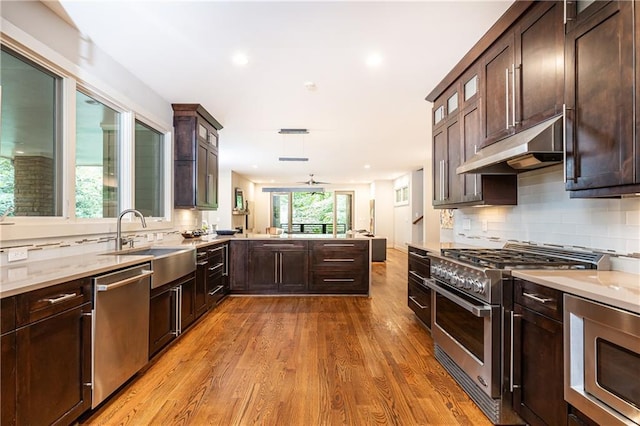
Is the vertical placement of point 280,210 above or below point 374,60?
below

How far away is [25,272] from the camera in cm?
165

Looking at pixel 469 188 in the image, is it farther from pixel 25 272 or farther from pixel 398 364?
pixel 25 272

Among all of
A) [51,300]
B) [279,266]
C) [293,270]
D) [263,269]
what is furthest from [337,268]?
[51,300]

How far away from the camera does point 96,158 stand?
9.30ft

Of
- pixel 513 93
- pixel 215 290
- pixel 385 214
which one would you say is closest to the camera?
pixel 513 93

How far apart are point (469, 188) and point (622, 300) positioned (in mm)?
1732

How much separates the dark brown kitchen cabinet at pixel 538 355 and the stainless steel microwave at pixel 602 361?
61 millimetres

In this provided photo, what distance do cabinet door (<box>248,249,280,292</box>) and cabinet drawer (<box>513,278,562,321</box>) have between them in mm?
3357

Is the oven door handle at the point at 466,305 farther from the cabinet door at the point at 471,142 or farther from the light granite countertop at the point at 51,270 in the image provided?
the light granite countertop at the point at 51,270

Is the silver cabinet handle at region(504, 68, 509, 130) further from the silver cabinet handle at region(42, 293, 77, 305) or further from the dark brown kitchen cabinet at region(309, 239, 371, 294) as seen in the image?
the silver cabinet handle at region(42, 293, 77, 305)

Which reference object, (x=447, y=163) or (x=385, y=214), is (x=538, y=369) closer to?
(x=447, y=163)

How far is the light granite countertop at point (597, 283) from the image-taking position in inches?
46.2

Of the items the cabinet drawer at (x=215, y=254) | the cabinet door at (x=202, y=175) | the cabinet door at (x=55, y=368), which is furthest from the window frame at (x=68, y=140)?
the cabinet drawer at (x=215, y=254)

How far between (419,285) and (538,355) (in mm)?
1678
